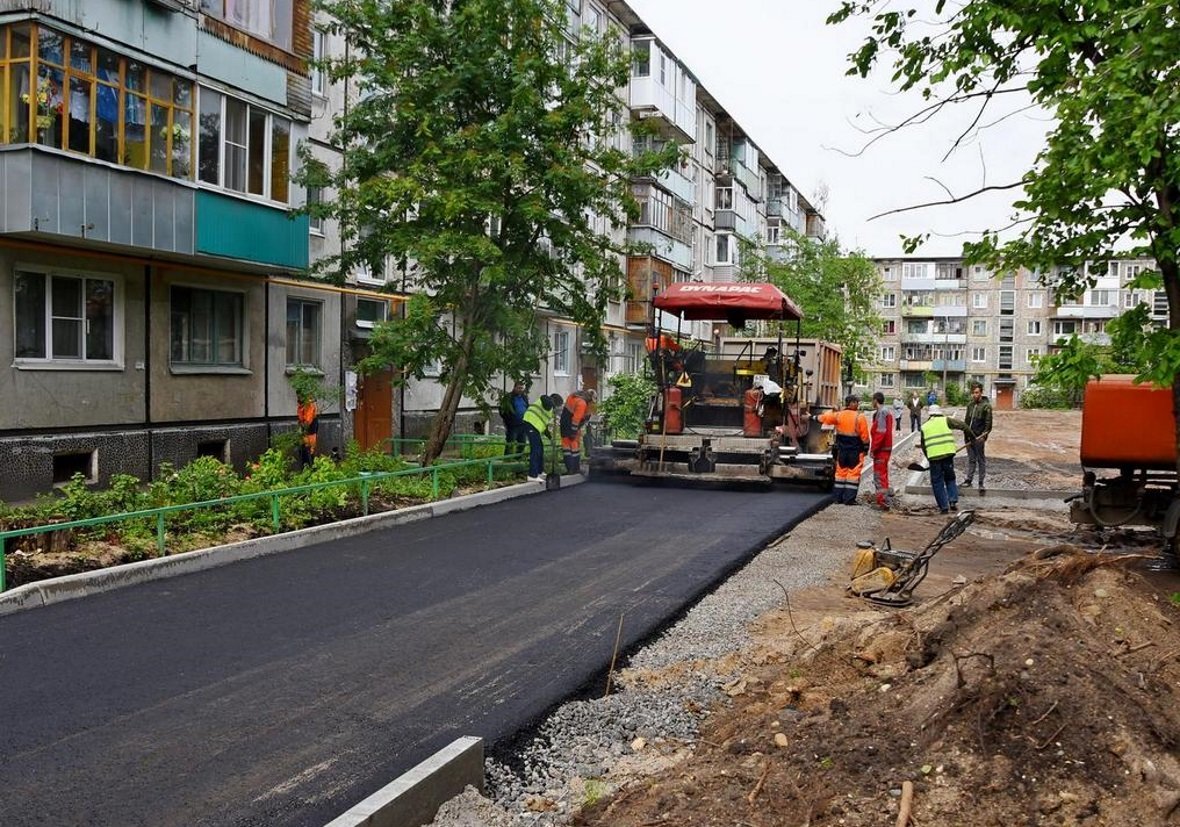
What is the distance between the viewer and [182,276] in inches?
674

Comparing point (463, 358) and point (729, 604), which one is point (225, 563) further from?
point (463, 358)

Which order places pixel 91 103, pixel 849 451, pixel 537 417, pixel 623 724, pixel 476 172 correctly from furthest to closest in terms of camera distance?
1. pixel 537 417
2. pixel 849 451
3. pixel 476 172
4. pixel 91 103
5. pixel 623 724

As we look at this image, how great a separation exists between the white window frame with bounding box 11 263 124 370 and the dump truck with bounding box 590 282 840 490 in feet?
24.7

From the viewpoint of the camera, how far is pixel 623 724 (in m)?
5.76

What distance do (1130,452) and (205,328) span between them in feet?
45.7

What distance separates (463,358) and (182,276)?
487 cm

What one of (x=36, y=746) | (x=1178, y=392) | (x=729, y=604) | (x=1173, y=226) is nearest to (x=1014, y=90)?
(x=1173, y=226)

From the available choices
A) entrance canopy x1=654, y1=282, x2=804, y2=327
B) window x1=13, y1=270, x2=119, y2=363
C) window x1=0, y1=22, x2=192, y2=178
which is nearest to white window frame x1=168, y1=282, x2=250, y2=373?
window x1=13, y1=270, x2=119, y2=363

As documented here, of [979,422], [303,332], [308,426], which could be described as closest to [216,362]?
[308,426]

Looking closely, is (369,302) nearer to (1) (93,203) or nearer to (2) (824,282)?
(1) (93,203)

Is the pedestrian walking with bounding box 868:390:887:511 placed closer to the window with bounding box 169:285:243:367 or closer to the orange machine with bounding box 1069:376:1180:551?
the orange machine with bounding box 1069:376:1180:551

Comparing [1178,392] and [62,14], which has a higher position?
[62,14]

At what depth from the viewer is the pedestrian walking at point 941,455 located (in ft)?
49.0

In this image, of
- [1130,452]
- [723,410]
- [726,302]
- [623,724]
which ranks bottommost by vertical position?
[623,724]
